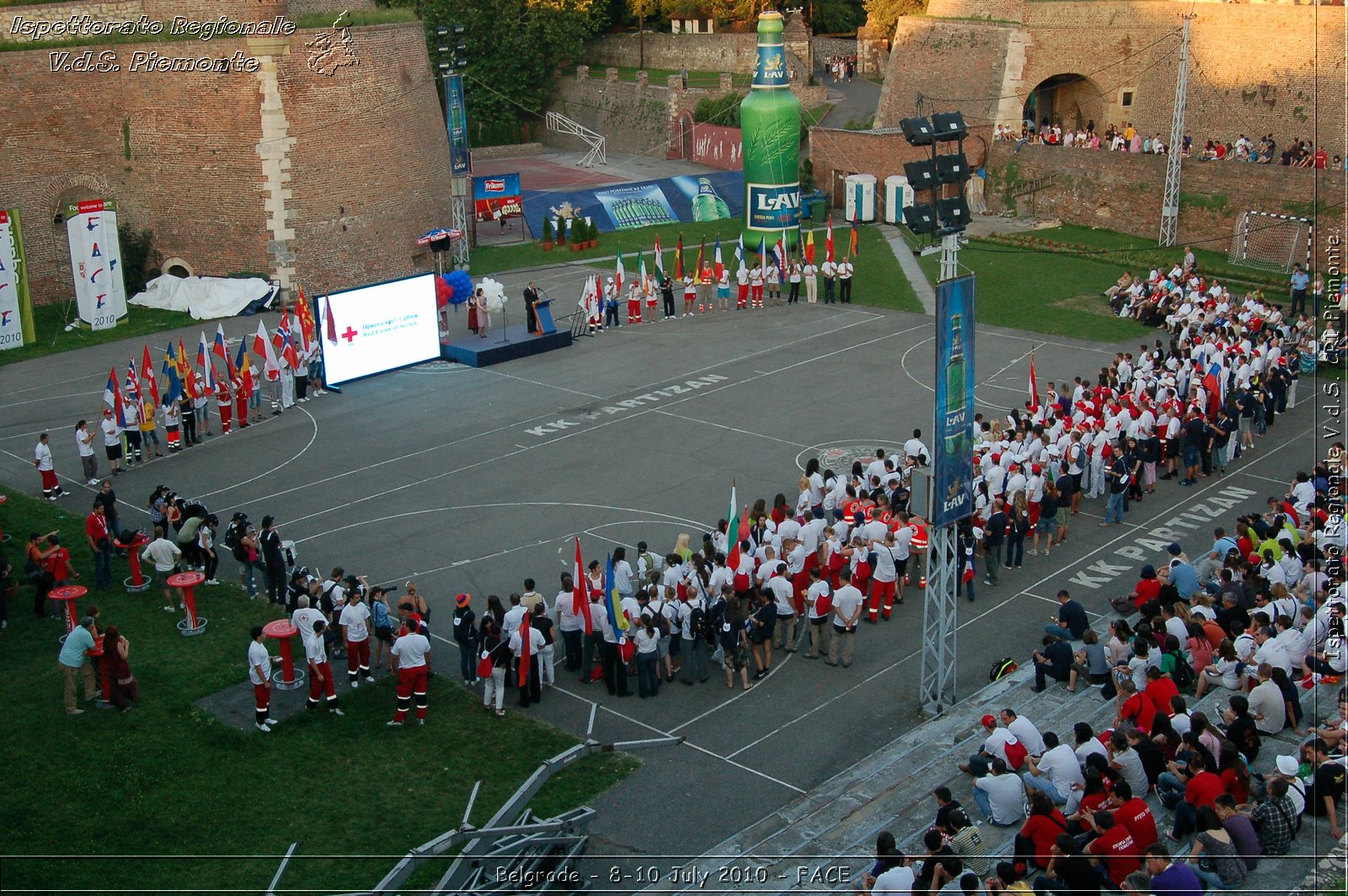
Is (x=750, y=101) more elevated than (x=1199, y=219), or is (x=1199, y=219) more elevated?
(x=750, y=101)

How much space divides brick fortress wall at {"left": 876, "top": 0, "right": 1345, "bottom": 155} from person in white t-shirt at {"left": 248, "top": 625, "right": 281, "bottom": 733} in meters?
39.4

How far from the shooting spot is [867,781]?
15.0m

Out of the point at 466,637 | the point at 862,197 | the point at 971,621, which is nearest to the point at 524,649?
the point at 466,637

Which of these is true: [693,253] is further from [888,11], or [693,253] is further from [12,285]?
[888,11]

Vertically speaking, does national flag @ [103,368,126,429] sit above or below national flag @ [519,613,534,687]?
above

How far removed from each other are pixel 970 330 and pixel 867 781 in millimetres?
5793

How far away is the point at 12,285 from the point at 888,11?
1873 inches

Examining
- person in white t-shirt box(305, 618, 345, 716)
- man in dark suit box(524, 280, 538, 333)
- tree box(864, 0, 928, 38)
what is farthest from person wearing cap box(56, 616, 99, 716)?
tree box(864, 0, 928, 38)

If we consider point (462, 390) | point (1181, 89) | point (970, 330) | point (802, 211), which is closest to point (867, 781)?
point (970, 330)

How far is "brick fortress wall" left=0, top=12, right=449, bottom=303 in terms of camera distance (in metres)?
39.8

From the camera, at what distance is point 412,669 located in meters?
17.2

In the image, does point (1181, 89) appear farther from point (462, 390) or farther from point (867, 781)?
point (867, 781)

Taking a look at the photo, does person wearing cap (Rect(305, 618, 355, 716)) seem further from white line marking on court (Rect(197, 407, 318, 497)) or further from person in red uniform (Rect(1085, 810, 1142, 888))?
person in red uniform (Rect(1085, 810, 1142, 888))

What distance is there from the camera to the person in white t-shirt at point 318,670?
17422mm
